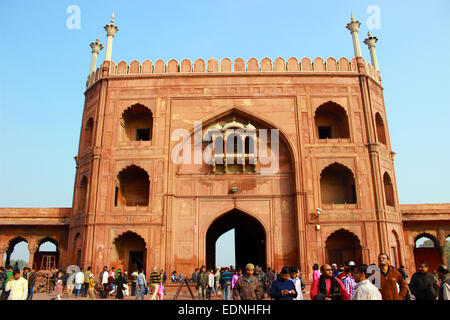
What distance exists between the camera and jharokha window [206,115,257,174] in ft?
49.8

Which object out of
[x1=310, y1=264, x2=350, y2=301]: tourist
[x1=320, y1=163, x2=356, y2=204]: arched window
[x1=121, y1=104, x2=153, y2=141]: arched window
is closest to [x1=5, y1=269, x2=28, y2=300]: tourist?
[x1=310, y1=264, x2=350, y2=301]: tourist

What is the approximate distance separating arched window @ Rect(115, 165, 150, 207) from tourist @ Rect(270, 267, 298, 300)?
12.2 metres

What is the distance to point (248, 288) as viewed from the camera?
187 inches

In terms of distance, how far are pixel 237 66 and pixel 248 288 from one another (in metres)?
13.2

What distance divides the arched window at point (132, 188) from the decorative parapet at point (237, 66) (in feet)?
15.5

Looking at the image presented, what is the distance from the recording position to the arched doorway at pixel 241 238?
717 inches

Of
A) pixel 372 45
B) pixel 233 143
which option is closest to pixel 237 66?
pixel 233 143

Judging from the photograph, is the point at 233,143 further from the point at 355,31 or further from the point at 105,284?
the point at 355,31

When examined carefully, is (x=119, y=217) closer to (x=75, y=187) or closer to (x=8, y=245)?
(x=75, y=187)

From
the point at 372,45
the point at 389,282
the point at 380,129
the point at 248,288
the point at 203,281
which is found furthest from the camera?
the point at 372,45

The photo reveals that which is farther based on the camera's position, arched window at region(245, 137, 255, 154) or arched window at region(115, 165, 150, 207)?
arched window at region(115, 165, 150, 207)

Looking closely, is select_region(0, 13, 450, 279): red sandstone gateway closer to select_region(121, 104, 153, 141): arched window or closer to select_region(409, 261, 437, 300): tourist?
select_region(121, 104, 153, 141): arched window

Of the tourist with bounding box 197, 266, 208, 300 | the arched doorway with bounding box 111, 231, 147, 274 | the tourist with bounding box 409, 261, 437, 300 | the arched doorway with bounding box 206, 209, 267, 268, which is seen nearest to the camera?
the tourist with bounding box 409, 261, 437, 300

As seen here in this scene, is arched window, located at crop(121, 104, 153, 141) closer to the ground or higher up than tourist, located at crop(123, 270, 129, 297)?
higher up
